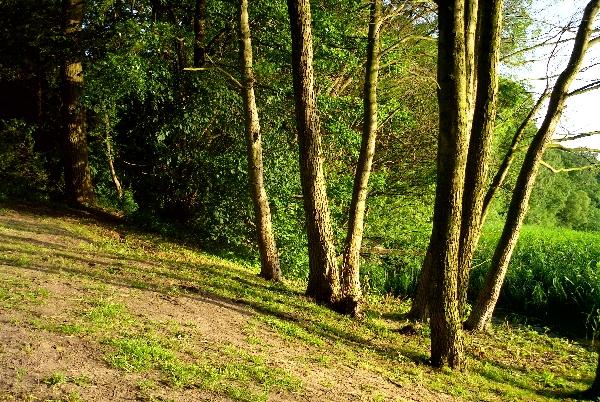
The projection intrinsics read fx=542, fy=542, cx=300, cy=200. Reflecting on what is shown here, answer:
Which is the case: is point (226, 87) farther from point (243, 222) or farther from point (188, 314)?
point (188, 314)

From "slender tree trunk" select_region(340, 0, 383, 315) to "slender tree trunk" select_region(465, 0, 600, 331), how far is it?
231cm

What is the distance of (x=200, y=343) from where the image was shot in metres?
5.58

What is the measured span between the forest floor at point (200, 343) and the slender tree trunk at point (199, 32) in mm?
5649

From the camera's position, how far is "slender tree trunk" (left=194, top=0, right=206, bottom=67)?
45.3 ft

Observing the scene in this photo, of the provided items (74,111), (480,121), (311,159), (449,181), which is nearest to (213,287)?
(311,159)

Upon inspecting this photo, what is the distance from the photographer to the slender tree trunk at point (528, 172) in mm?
8545

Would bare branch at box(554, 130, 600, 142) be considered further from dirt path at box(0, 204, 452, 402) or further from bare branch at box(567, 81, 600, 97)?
dirt path at box(0, 204, 452, 402)

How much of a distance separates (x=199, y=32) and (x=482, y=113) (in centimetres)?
875

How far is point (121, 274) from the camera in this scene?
8031mm

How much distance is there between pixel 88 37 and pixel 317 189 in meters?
8.06

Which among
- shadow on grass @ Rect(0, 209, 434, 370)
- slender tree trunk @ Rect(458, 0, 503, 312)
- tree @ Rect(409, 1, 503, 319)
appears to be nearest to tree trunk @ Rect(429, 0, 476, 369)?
shadow on grass @ Rect(0, 209, 434, 370)

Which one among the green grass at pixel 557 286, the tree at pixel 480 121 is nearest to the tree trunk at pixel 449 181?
the tree at pixel 480 121

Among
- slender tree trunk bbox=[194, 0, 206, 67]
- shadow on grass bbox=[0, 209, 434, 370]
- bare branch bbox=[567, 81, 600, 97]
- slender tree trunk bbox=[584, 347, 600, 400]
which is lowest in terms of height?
slender tree trunk bbox=[584, 347, 600, 400]

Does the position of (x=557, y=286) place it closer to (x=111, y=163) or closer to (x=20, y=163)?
(x=111, y=163)
